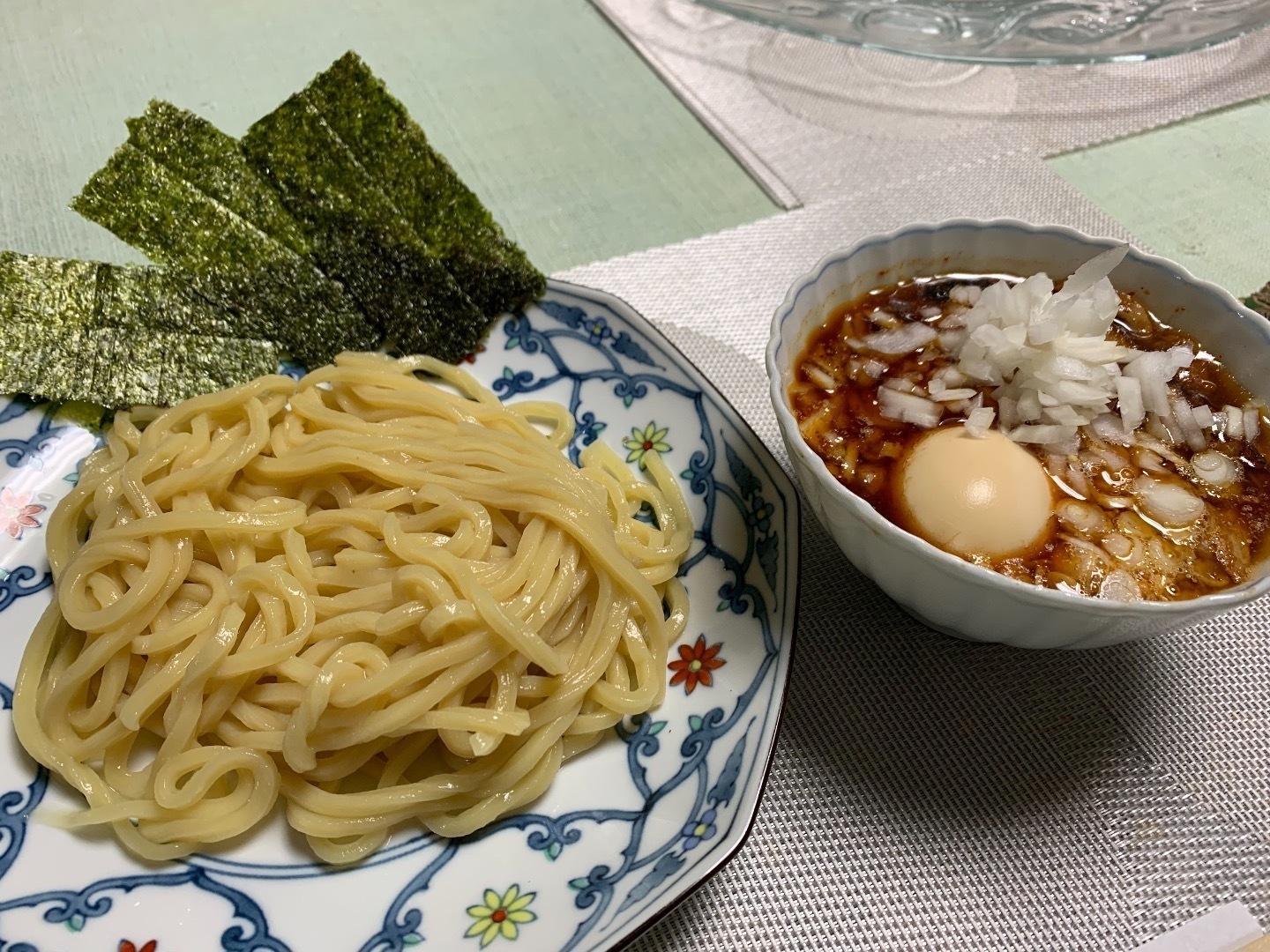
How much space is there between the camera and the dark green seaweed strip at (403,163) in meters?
2.03

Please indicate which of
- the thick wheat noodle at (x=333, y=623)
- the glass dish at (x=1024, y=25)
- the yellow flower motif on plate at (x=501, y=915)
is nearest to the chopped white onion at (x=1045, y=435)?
the thick wheat noodle at (x=333, y=623)

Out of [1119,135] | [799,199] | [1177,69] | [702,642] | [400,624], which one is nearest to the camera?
[400,624]

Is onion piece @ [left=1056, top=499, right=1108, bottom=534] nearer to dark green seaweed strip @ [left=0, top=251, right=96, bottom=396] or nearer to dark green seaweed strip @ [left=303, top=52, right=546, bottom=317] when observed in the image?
dark green seaweed strip @ [left=303, top=52, right=546, bottom=317]

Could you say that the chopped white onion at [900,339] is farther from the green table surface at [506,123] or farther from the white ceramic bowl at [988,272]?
the green table surface at [506,123]

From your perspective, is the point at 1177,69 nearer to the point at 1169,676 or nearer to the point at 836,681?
the point at 1169,676

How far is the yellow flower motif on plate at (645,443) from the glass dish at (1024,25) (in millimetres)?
1667

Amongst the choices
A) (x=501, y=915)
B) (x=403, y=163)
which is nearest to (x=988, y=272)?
(x=403, y=163)

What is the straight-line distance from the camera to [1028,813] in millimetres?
1393

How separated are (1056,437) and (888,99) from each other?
1.86 meters

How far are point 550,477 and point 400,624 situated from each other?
1.25 ft

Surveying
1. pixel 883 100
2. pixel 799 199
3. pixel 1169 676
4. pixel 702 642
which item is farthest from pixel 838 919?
pixel 883 100

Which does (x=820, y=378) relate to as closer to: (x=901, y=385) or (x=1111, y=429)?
(x=901, y=385)

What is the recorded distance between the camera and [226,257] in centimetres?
195

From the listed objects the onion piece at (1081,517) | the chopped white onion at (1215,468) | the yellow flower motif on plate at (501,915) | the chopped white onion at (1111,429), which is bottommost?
the yellow flower motif on plate at (501,915)
